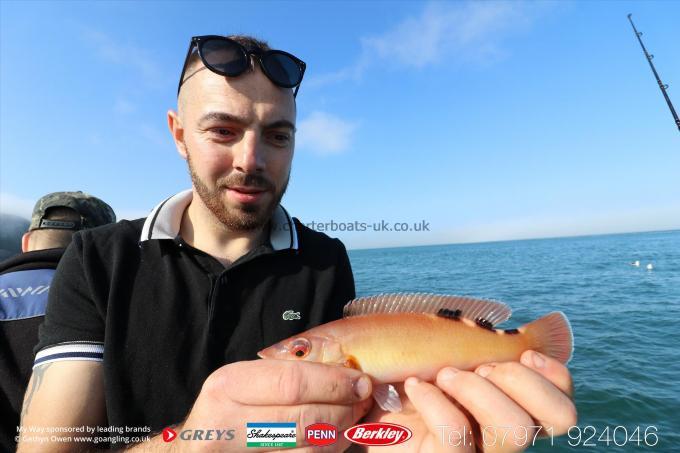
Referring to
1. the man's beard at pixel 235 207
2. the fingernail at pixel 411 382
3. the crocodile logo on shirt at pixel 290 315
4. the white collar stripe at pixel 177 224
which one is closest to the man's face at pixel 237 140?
the man's beard at pixel 235 207

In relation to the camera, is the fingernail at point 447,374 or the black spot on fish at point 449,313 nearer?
the fingernail at point 447,374

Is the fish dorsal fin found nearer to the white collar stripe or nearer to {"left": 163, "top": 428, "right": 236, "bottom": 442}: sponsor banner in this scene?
the white collar stripe

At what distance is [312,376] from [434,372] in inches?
43.0

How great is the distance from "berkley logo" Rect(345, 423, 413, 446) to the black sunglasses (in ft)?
9.26

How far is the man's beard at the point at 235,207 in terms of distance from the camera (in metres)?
2.76

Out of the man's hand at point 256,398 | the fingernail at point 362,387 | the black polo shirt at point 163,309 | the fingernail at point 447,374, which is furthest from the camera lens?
the black polo shirt at point 163,309

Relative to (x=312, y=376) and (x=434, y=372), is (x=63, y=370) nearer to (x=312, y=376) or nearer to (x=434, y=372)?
(x=312, y=376)

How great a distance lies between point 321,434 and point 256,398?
490 millimetres

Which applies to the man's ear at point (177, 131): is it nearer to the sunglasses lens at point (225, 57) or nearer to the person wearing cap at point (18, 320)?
the sunglasses lens at point (225, 57)

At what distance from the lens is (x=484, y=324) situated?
2.61m

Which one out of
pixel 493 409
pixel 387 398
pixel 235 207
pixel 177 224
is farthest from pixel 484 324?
pixel 177 224

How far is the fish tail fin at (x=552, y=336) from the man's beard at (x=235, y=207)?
8.10ft

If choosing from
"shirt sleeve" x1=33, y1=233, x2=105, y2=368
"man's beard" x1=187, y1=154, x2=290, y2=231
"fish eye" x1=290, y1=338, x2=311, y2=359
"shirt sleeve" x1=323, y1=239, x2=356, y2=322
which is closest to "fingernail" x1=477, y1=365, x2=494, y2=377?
"fish eye" x1=290, y1=338, x2=311, y2=359

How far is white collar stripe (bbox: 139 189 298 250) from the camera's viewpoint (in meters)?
2.83
